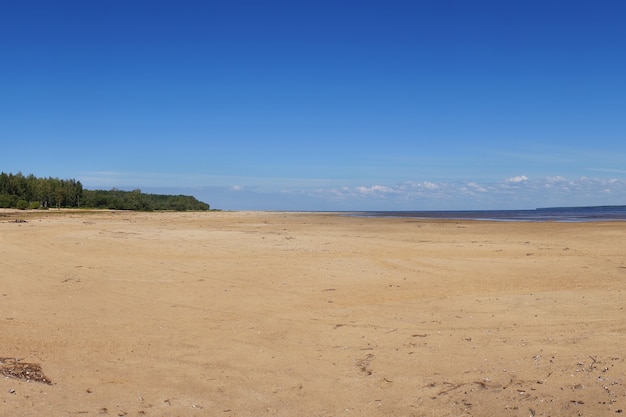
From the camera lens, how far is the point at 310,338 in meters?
7.31

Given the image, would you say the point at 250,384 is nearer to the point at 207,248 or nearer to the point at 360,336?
the point at 360,336

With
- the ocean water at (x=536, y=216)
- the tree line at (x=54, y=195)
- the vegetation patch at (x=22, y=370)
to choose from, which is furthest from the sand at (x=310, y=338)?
the tree line at (x=54, y=195)

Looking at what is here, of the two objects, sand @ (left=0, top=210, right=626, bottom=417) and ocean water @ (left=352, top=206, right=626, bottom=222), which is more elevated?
ocean water @ (left=352, top=206, right=626, bottom=222)

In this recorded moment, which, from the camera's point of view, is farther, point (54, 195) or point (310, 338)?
point (54, 195)

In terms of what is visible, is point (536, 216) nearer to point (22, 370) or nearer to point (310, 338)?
point (310, 338)

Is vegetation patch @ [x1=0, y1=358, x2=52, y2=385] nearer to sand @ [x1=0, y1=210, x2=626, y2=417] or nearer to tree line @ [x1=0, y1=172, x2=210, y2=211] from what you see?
sand @ [x1=0, y1=210, x2=626, y2=417]

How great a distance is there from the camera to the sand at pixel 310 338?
5.22 metres

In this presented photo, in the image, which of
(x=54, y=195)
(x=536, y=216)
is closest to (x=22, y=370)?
(x=536, y=216)

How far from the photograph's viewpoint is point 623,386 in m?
5.21

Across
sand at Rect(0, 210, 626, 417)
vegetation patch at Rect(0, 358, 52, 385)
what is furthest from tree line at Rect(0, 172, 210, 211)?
vegetation patch at Rect(0, 358, 52, 385)

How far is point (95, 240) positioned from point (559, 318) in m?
16.2

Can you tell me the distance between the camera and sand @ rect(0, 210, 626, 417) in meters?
5.22

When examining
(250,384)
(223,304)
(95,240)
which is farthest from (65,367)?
(95,240)

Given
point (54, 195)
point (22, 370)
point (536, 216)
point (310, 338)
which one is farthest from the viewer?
point (54, 195)
